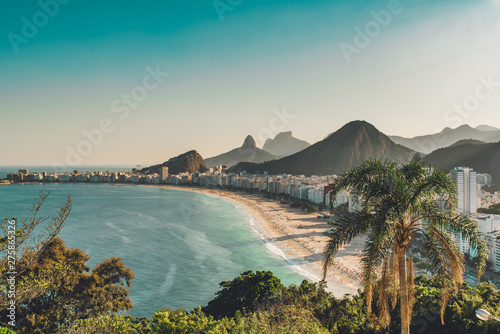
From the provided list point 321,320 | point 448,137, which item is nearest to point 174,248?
point 321,320

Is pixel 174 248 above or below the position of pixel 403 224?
below

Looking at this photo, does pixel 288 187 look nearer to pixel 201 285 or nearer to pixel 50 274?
pixel 201 285

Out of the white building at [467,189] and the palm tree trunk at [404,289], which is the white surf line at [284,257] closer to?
the palm tree trunk at [404,289]

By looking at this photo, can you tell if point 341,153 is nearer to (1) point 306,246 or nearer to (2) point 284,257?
(1) point 306,246

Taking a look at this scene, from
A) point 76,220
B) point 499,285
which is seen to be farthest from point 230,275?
point 76,220

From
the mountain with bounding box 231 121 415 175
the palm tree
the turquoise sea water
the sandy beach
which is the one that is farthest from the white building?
the mountain with bounding box 231 121 415 175

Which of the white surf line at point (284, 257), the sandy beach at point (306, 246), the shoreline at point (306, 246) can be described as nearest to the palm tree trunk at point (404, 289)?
the shoreline at point (306, 246)

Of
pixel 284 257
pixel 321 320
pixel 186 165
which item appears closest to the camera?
pixel 321 320
